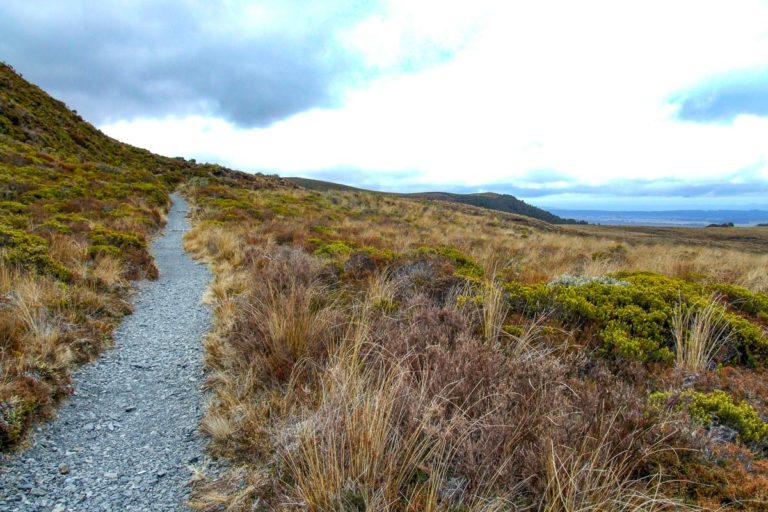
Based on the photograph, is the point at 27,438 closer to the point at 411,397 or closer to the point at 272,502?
the point at 272,502

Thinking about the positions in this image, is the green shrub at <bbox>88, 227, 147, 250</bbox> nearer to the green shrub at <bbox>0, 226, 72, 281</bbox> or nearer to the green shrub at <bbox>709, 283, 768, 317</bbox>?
the green shrub at <bbox>0, 226, 72, 281</bbox>

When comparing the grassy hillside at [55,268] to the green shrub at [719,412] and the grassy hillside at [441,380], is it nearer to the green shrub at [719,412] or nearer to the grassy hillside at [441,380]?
the grassy hillside at [441,380]

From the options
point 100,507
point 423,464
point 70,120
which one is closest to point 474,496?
point 423,464

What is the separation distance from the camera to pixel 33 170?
16.4m

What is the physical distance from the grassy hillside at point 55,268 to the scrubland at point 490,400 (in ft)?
4.55

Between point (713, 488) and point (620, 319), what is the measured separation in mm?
2442

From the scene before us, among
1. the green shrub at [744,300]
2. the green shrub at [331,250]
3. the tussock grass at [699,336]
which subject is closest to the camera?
the tussock grass at [699,336]

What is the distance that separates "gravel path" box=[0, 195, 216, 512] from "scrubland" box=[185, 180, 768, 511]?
0.27 metres

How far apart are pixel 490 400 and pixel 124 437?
2.88 metres

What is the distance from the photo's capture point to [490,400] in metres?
2.73

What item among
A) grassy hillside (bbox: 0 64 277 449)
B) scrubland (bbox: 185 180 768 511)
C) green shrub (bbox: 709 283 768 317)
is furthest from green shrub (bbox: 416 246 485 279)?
grassy hillside (bbox: 0 64 277 449)

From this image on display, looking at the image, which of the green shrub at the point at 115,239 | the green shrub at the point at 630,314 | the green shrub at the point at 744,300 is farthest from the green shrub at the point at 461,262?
the green shrub at the point at 115,239

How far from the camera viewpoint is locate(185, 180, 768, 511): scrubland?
2141 millimetres

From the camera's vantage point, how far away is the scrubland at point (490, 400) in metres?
2.14
